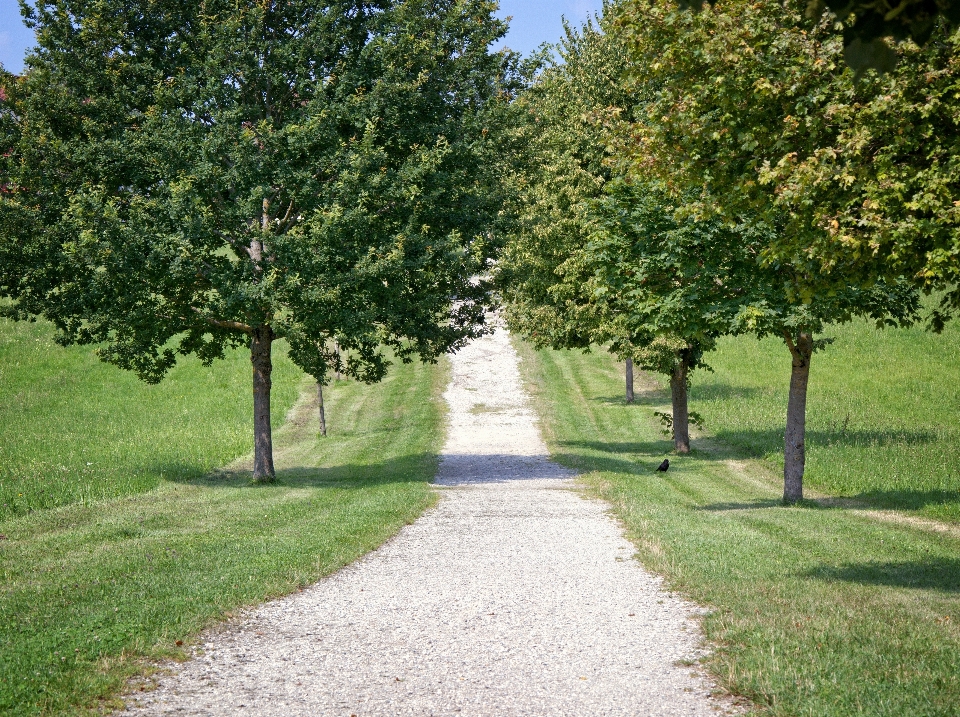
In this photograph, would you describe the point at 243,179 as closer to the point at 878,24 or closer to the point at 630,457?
the point at 630,457

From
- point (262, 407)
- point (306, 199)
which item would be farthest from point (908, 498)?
point (262, 407)

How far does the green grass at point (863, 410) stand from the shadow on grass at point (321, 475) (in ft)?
34.0

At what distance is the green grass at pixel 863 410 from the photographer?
23.2 m

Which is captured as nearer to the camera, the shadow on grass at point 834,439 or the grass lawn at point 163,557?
the grass lawn at point 163,557

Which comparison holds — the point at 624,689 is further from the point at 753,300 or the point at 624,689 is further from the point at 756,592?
the point at 753,300

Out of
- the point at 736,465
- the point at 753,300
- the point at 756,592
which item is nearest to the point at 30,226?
the point at 753,300

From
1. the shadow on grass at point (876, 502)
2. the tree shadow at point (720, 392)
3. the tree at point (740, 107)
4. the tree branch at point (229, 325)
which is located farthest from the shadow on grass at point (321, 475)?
the tree shadow at point (720, 392)

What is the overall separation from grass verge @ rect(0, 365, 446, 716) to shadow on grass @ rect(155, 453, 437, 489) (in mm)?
51

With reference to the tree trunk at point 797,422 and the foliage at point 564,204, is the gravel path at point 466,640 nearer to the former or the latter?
the tree trunk at point 797,422

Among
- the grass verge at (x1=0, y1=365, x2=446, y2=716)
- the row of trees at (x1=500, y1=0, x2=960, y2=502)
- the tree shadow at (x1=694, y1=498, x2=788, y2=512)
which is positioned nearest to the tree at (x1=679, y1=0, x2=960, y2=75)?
the row of trees at (x1=500, y1=0, x2=960, y2=502)

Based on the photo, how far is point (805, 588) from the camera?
10.4 m

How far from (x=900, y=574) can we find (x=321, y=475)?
51.5 feet

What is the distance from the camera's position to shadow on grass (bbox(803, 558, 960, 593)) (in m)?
11.2

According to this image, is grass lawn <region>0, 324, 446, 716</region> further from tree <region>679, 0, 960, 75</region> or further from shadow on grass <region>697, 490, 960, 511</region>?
shadow on grass <region>697, 490, 960, 511</region>
